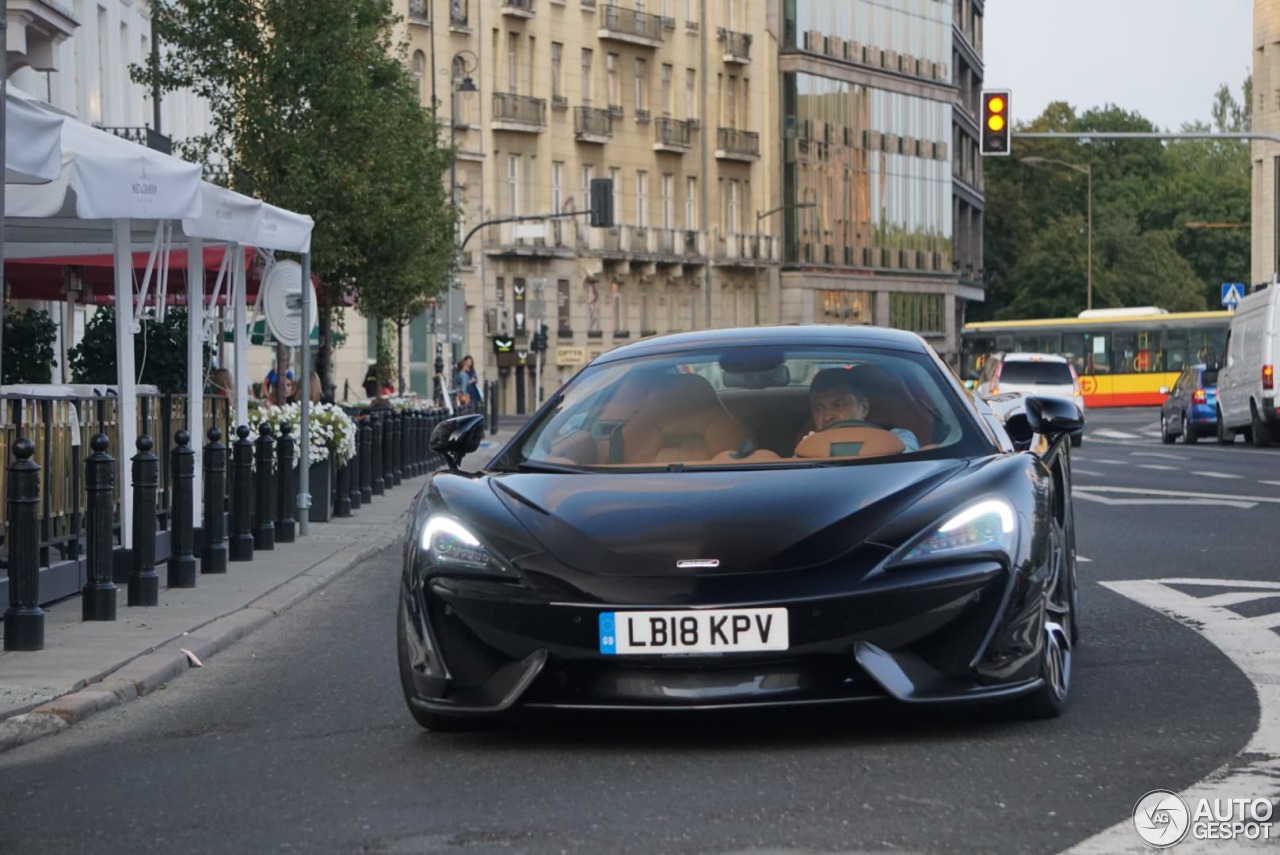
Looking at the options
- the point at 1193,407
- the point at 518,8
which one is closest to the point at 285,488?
the point at 1193,407

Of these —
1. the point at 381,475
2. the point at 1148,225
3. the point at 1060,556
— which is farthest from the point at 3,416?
the point at 1148,225

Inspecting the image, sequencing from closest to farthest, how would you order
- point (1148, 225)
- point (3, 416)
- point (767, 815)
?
point (767, 815) < point (3, 416) < point (1148, 225)

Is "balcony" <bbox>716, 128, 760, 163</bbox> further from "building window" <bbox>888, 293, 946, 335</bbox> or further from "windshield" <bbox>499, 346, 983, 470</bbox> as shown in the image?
"windshield" <bbox>499, 346, 983, 470</bbox>

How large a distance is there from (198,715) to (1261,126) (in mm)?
71460

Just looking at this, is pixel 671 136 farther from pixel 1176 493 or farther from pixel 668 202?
pixel 1176 493

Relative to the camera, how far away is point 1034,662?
7.64 m

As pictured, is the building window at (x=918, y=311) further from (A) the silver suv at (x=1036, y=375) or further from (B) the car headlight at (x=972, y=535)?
(B) the car headlight at (x=972, y=535)

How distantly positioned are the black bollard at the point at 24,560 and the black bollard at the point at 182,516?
3.10 m

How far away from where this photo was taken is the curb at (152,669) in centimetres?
905

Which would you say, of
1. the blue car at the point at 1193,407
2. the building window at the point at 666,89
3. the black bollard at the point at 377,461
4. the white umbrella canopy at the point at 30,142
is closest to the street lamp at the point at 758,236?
the building window at the point at 666,89

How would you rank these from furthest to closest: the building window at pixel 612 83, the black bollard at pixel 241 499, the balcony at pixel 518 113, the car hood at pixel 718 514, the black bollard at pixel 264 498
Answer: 1. the building window at pixel 612 83
2. the balcony at pixel 518 113
3. the black bollard at pixel 264 498
4. the black bollard at pixel 241 499
5. the car hood at pixel 718 514

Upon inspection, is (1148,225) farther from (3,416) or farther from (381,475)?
(3,416)

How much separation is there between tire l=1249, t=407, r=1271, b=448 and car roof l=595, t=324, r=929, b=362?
1333 inches

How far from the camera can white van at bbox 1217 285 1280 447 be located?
41281mm
